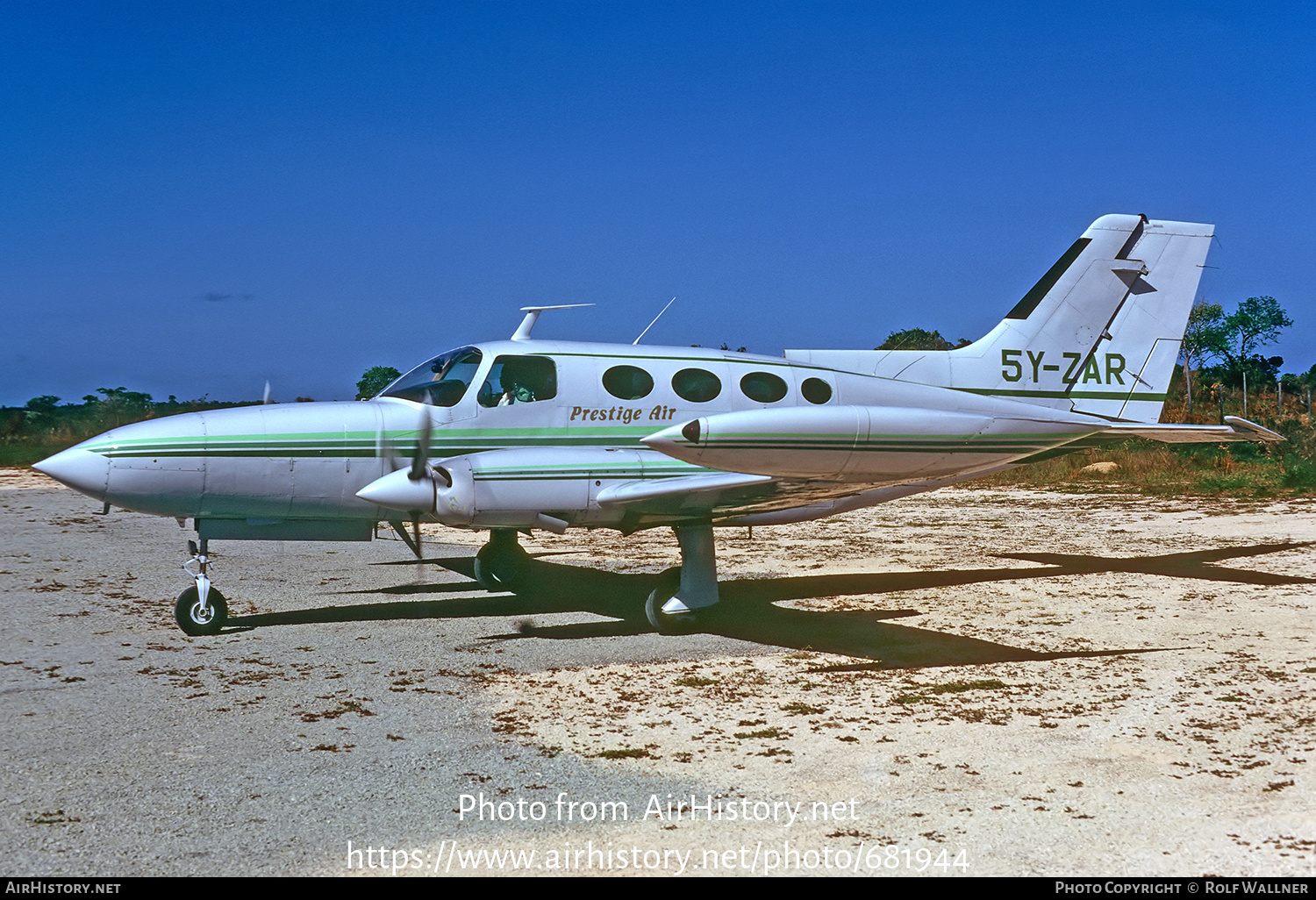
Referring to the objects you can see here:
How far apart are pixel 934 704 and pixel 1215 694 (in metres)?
2.10

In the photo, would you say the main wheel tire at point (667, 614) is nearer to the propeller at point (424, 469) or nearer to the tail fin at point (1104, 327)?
the propeller at point (424, 469)

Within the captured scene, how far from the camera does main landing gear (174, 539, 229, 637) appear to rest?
34.2ft

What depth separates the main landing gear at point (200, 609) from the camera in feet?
34.2

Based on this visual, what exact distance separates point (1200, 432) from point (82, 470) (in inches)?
470

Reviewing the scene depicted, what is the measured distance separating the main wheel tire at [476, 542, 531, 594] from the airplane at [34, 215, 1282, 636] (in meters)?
2.51

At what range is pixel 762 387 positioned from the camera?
1173cm

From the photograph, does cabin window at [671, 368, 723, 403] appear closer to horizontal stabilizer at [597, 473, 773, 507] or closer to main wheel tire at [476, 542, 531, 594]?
horizontal stabilizer at [597, 473, 773, 507]

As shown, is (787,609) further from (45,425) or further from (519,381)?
(45,425)

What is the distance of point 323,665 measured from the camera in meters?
9.08

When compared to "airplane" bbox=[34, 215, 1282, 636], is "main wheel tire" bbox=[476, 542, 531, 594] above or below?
below

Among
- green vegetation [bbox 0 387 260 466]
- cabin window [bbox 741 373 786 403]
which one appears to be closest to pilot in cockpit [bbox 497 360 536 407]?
cabin window [bbox 741 373 786 403]

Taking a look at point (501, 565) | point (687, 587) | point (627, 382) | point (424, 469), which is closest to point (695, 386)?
point (627, 382)

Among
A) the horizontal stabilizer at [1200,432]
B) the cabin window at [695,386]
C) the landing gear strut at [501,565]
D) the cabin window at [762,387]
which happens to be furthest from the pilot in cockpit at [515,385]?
the horizontal stabilizer at [1200,432]
